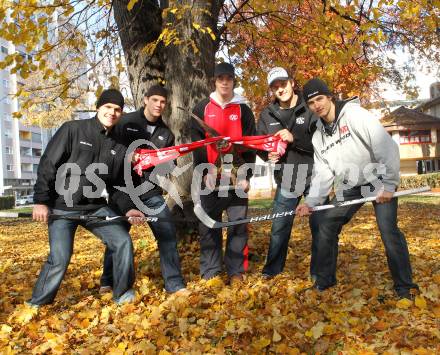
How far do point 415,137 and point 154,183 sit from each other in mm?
42058

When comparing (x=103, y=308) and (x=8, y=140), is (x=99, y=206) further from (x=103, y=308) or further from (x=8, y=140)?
(x=8, y=140)

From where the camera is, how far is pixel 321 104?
4.72m

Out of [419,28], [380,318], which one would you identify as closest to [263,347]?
[380,318]

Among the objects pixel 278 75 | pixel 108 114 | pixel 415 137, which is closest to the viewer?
pixel 108 114

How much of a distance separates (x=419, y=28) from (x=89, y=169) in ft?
47.0

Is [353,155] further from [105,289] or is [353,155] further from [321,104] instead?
[105,289]

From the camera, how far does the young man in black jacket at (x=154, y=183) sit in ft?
17.1

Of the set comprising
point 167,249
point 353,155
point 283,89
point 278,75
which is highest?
point 278,75

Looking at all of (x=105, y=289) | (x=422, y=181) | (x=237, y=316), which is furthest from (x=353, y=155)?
(x=422, y=181)

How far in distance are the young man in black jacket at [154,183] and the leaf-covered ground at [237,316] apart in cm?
34

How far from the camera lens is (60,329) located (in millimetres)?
4430

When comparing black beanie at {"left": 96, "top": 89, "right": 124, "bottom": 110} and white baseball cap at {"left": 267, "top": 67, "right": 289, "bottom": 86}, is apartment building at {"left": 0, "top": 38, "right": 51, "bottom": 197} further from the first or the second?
white baseball cap at {"left": 267, "top": 67, "right": 289, "bottom": 86}

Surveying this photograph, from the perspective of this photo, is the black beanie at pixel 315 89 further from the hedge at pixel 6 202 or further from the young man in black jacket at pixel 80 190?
the hedge at pixel 6 202

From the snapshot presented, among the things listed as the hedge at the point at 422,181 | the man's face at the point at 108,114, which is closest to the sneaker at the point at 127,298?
the man's face at the point at 108,114
